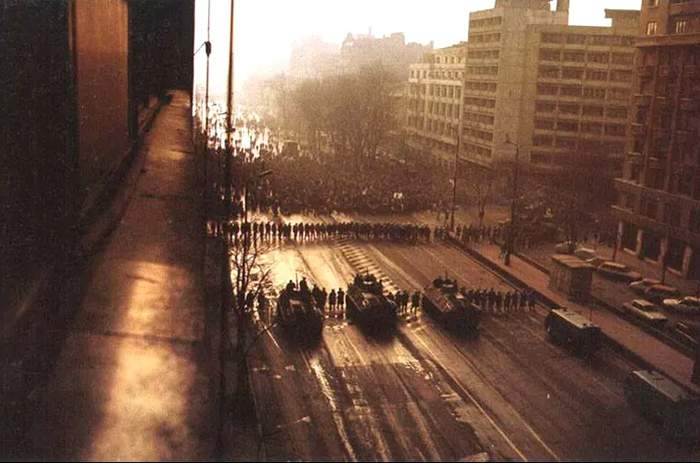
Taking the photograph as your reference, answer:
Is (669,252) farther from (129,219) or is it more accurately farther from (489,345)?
(129,219)

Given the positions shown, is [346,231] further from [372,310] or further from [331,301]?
[372,310]

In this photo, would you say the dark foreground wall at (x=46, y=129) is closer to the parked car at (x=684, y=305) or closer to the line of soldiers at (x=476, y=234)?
the parked car at (x=684, y=305)

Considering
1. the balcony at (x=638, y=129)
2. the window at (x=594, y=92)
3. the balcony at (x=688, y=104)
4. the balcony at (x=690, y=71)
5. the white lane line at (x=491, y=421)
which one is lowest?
the white lane line at (x=491, y=421)

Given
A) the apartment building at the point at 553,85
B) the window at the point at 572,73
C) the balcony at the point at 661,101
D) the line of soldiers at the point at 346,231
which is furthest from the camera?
the window at the point at 572,73

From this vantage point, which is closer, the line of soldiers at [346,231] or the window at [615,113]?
the line of soldiers at [346,231]

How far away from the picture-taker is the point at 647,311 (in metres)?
28.3

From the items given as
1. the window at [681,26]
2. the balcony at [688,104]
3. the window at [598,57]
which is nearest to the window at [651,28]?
the window at [681,26]

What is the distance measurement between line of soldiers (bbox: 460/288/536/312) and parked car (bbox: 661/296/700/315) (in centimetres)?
537

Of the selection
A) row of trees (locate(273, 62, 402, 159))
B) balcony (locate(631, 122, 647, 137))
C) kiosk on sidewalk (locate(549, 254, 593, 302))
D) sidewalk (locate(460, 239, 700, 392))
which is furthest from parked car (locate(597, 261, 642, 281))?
row of trees (locate(273, 62, 402, 159))

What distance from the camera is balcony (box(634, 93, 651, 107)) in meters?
41.6

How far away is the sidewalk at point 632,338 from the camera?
908 inches

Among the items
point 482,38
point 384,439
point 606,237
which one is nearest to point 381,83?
point 482,38

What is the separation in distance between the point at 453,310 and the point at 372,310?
2.77m

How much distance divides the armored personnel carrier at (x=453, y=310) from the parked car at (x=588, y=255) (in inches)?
470
